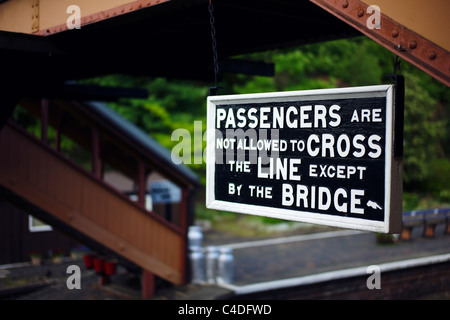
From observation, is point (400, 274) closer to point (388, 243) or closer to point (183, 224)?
point (388, 243)

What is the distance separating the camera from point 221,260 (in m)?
10.7

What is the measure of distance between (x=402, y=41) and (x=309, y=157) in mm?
871

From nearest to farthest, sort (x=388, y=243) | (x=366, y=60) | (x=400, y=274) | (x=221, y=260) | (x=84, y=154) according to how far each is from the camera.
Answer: (x=221, y=260) → (x=400, y=274) → (x=388, y=243) → (x=84, y=154) → (x=366, y=60)

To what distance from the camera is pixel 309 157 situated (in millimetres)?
3084

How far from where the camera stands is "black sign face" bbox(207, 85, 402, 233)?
2.72 meters

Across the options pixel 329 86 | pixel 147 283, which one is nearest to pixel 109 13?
pixel 147 283

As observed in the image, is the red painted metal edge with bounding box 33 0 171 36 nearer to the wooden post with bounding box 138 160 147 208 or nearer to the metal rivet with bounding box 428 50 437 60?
the metal rivet with bounding box 428 50 437 60

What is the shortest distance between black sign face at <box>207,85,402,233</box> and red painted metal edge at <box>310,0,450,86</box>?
236 millimetres

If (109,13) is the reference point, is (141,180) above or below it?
below

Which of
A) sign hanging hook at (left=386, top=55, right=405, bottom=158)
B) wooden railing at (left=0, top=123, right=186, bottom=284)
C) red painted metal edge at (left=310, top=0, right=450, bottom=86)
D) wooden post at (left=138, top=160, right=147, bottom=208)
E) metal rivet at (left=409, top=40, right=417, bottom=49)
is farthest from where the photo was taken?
wooden post at (left=138, top=160, right=147, bottom=208)

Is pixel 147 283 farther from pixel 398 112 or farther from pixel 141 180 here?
pixel 398 112

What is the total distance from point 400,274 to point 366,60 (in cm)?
1091

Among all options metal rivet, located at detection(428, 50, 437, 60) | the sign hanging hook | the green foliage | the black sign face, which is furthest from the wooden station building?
the green foliage
